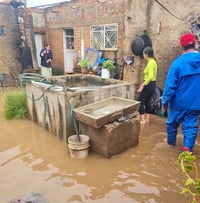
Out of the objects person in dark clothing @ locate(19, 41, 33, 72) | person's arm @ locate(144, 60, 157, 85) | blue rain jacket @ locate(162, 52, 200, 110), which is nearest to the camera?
blue rain jacket @ locate(162, 52, 200, 110)

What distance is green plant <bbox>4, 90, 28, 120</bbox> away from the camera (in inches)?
209

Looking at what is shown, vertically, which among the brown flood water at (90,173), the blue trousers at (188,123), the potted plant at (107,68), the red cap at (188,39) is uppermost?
the red cap at (188,39)

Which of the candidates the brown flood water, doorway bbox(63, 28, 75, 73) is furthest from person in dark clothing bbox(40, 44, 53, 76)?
the brown flood water

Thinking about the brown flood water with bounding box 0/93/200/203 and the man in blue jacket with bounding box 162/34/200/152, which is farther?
the man in blue jacket with bounding box 162/34/200/152

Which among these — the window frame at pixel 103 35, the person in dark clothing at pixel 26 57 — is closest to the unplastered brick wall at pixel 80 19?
the window frame at pixel 103 35

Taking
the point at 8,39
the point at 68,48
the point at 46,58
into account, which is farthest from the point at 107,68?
the point at 8,39

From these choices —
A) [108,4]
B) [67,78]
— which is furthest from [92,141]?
[108,4]

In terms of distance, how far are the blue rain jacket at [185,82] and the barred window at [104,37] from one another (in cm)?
564

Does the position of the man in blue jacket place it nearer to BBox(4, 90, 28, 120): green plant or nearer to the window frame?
BBox(4, 90, 28, 120): green plant

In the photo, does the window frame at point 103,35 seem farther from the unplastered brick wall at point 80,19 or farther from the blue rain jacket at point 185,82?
the blue rain jacket at point 185,82

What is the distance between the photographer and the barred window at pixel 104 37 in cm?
850

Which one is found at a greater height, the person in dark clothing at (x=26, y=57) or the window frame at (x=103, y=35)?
the window frame at (x=103, y=35)

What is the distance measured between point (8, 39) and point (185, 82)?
8537 millimetres

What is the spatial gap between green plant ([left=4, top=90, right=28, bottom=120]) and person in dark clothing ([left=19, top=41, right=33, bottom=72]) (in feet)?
13.5
